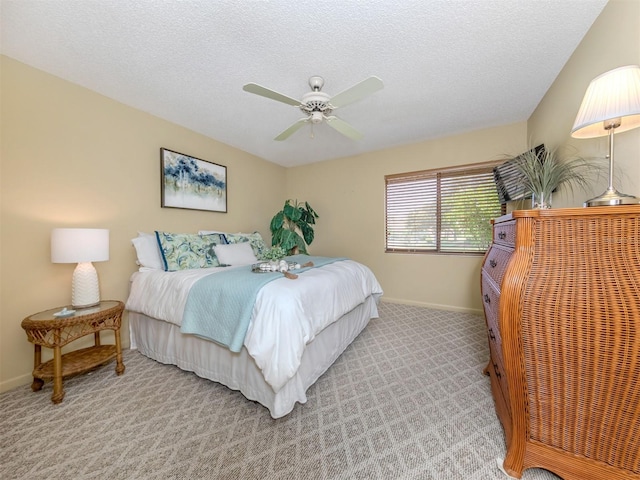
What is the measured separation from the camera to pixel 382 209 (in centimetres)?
397

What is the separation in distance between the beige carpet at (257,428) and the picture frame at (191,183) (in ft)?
6.07

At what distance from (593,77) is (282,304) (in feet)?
8.39

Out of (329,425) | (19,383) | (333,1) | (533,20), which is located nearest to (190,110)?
(333,1)

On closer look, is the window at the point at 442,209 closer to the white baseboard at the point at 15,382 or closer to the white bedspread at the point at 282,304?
the white bedspread at the point at 282,304

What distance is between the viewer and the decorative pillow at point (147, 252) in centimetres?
244

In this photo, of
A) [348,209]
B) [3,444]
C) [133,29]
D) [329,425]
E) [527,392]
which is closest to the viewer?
[527,392]

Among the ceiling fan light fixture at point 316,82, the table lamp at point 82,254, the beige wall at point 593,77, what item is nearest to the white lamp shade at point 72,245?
the table lamp at point 82,254

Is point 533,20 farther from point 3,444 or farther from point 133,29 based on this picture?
point 3,444

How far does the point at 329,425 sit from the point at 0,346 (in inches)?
99.6

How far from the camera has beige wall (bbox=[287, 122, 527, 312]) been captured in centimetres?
330

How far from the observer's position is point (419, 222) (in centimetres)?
373

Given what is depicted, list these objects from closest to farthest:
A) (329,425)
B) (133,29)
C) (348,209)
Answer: (329,425), (133,29), (348,209)

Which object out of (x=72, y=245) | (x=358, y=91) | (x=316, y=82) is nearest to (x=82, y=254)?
(x=72, y=245)

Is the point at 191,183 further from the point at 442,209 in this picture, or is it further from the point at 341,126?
the point at 442,209
